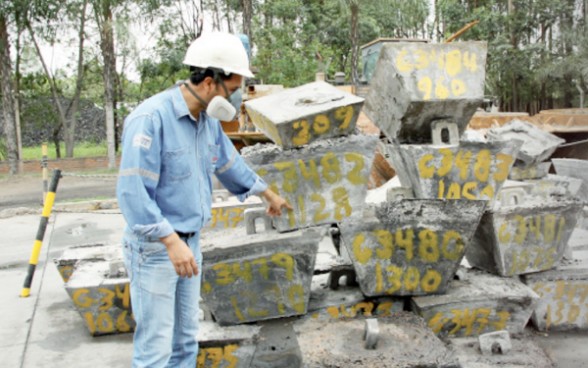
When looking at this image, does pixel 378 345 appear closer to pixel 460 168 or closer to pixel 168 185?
pixel 460 168

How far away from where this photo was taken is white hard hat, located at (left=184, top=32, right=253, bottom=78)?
2.56m

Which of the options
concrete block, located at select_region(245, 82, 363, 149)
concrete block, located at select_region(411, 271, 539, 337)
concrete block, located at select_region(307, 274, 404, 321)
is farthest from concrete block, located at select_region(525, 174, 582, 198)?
concrete block, located at select_region(245, 82, 363, 149)

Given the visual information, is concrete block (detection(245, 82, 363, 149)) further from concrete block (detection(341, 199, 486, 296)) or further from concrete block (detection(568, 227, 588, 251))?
concrete block (detection(568, 227, 588, 251))

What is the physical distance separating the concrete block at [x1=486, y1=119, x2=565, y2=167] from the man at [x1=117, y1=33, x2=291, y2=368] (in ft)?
11.3

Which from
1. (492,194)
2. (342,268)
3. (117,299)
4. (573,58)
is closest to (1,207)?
(117,299)

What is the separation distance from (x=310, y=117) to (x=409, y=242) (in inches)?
38.6

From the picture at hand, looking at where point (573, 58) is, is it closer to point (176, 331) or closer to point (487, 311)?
point (487, 311)

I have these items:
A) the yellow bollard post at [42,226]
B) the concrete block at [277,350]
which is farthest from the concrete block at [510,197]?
the yellow bollard post at [42,226]

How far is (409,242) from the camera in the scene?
3572 millimetres

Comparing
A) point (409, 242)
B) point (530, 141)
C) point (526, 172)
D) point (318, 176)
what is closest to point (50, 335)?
point (318, 176)

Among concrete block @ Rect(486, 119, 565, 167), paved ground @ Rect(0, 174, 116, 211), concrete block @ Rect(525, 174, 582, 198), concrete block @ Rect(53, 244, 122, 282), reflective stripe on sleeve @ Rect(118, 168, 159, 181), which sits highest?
reflective stripe on sleeve @ Rect(118, 168, 159, 181)

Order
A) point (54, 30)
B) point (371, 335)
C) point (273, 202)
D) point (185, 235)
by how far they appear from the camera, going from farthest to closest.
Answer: point (54, 30) → point (273, 202) → point (371, 335) → point (185, 235)

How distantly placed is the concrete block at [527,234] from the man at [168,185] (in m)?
2.00

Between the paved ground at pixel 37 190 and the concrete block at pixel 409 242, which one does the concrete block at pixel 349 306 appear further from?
the paved ground at pixel 37 190
